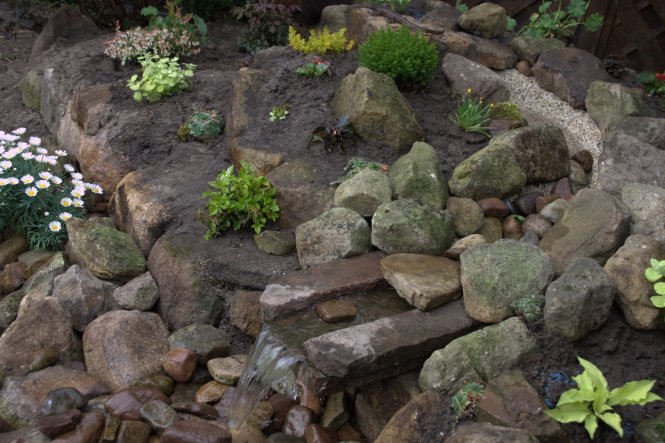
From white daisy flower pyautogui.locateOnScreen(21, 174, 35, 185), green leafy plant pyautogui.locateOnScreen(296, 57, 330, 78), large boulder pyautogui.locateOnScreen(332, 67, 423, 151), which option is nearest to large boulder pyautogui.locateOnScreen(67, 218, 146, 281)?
white daisy flower pyautogui.locateOnScreen(21, 174, 35, 185)

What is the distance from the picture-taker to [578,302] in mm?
3375

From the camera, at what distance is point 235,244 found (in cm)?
475

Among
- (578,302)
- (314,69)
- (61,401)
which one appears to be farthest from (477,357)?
(314,69)

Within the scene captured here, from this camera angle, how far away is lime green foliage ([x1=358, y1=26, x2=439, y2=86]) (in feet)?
18.2

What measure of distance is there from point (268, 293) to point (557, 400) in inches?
68.8

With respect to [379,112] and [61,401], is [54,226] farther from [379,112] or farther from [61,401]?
[379,112]

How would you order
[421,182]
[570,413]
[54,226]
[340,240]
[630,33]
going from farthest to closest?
[630,33] < [54,226] < [421,182] < [340,240] < [570,413]

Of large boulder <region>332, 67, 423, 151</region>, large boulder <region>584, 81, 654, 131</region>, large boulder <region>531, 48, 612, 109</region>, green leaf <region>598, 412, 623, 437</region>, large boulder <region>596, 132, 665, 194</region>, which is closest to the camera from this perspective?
green leaf <region>598, 412, 623, 437</region>

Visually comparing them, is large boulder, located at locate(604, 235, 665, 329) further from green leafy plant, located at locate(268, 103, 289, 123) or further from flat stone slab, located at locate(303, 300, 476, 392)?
green leafy plant, located at locate(268, 103, 289, 123)

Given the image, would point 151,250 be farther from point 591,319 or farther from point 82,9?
point 82,9

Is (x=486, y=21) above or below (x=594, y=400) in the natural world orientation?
above

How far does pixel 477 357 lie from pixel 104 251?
285 cm

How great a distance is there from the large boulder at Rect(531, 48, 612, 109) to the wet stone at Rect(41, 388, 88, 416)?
4.65 metres

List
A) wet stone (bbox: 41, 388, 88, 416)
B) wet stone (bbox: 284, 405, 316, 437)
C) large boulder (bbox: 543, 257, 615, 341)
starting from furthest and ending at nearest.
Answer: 1. wet stone (bbox: 41, 388, 88, 416)
2. wet stone (bbox: 284, 405, 316, 437)
3. large boulder (bbox: 543, 257, 615, 341)
